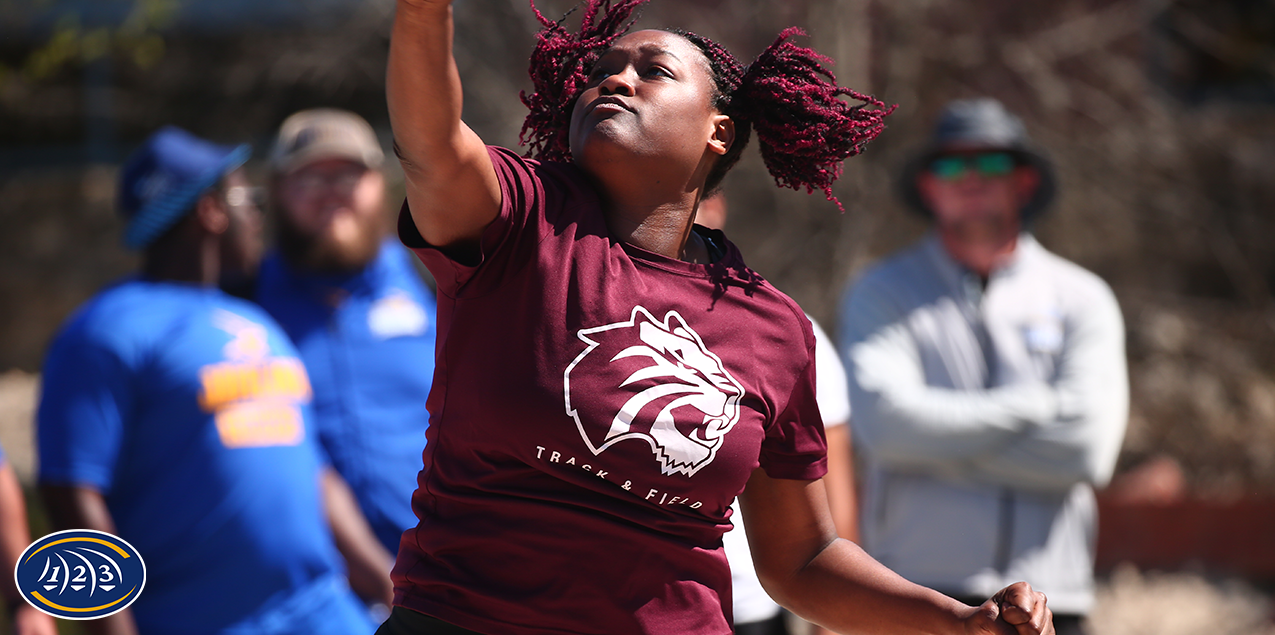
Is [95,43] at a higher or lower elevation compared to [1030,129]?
higher

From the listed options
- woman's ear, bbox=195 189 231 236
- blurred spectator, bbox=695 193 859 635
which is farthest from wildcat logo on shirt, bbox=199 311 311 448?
blurred spectator, bbox=695 193 859 635

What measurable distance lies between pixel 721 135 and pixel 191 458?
6.20ft

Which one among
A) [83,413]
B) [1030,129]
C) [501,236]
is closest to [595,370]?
[501,236]

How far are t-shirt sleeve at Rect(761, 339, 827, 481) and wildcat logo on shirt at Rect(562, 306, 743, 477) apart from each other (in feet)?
0.69

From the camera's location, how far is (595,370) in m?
1.66

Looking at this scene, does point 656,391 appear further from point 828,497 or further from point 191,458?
point 191,458

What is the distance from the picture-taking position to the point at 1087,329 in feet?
13.1

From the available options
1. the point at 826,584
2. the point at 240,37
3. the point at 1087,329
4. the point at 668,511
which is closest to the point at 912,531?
the point at 1087,329

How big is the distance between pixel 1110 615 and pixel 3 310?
7.32 m

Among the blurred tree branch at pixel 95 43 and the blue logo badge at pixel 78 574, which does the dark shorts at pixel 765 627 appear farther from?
the blurred tree branch at pixel 95 43

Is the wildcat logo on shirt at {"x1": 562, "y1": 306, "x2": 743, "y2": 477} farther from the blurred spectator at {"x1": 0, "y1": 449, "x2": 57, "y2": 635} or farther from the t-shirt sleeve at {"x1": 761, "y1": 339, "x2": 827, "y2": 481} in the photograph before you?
the blurred spectator at {"x1": 0, "y1": 449, "x2": 57, "y2": 635}

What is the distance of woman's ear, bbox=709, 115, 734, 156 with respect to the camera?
1954mm

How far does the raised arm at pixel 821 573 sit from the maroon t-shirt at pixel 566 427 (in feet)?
0.90

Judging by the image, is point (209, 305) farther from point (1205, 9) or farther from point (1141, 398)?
point (1205, 9)
